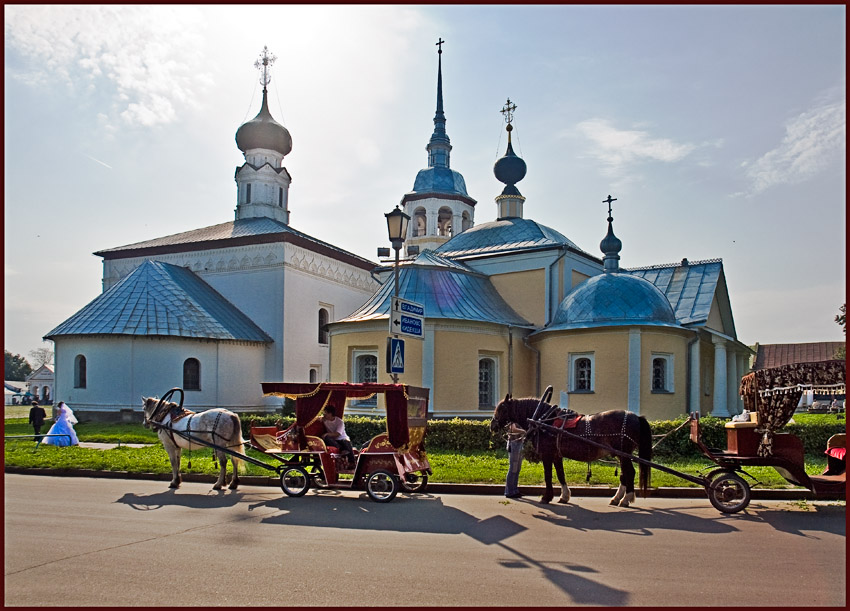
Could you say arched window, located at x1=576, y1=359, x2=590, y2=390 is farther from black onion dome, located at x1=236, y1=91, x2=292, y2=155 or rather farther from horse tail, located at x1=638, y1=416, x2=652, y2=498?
black onion dome, located at x1=236, y1=91, x2=292, y2=155

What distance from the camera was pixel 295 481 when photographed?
11305mm

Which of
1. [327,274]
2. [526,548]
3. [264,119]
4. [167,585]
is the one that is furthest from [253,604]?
[264,119]

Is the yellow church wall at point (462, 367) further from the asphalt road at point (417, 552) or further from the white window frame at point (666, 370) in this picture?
the asphalt road at point (417, 552)

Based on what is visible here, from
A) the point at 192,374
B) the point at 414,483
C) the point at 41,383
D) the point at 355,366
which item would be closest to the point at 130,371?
the point at 192,374

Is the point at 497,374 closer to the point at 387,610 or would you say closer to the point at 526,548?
the point at 526,548

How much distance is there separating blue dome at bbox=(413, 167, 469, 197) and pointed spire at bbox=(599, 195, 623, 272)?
48.1 ft

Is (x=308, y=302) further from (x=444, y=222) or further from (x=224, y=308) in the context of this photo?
(x=444, y=222)

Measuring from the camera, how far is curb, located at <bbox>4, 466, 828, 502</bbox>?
35.5ft

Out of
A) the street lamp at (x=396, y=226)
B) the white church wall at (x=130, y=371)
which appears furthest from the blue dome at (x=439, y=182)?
the street lamp at (x=396, y=226)

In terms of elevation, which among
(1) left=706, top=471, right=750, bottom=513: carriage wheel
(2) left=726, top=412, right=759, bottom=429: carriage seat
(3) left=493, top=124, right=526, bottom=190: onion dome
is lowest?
(1) left=706, top=471, right=750, bottom=513: carriage wheel

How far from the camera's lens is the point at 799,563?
6.68 meters

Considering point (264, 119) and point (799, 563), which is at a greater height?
point (264, 119)

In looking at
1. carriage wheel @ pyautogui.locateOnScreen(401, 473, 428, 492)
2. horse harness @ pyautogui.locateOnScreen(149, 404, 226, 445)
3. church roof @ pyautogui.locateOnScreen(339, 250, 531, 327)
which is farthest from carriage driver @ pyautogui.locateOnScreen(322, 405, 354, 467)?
church roof @ pyautogui.locateOnScreen(339, 250, 531, 327)

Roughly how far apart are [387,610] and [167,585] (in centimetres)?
209
